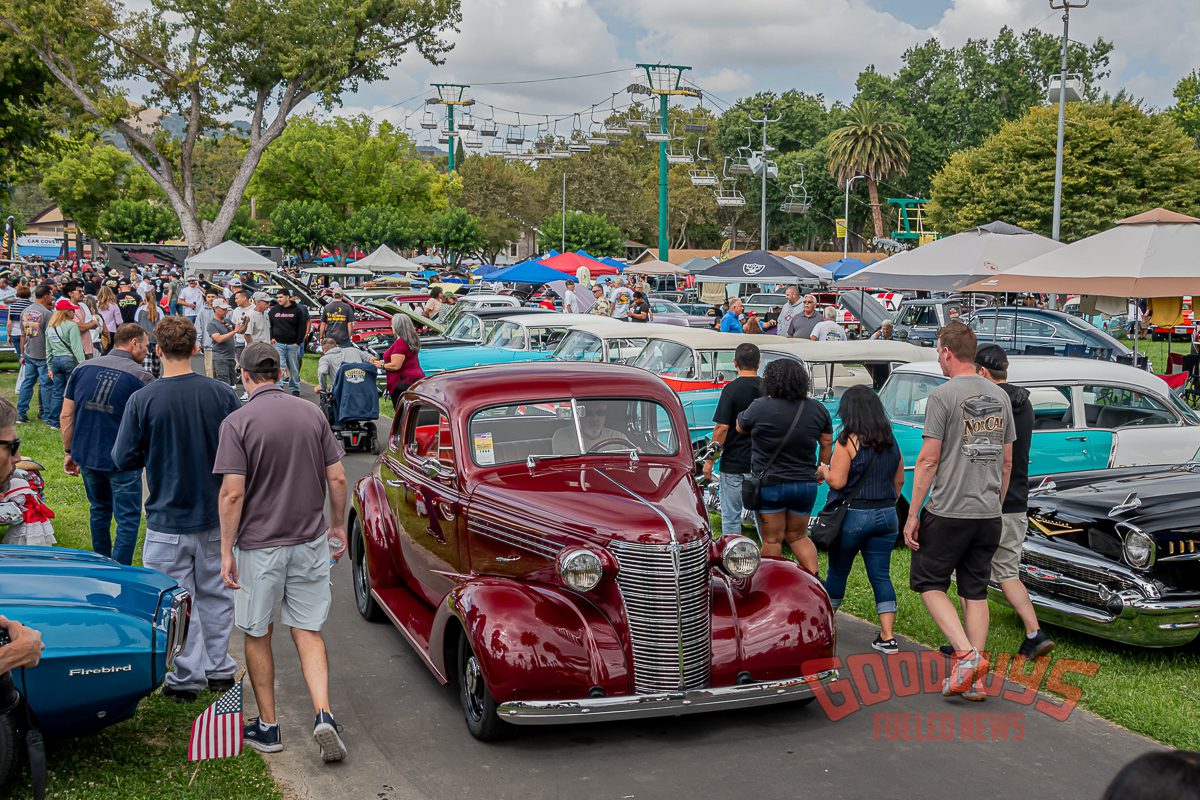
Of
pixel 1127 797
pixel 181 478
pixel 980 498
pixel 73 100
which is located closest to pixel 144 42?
pixel 73 100

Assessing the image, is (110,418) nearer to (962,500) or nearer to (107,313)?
(962,500)

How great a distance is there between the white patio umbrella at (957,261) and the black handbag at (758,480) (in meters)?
10.9

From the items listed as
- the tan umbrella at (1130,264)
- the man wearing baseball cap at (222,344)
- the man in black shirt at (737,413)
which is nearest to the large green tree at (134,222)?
the man wearing baseball cap at (222,344)

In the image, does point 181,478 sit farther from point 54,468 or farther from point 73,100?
point 73,100

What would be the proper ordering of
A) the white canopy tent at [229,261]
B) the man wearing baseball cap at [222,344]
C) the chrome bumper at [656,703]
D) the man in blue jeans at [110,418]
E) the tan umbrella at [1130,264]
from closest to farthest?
the chrome bumper at [656,703]
the man in blue jeans at [110,418]
the tan umbrella at [1130,264]
the man wearing baseball cap at [222,344]
the white canopy tent at [229,261]

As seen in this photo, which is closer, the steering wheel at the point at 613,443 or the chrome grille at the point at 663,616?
the chrome grille at the point at 663,616

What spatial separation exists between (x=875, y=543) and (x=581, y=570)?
253cm

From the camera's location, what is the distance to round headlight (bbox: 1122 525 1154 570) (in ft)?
22.5

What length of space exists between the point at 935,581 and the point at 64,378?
A: 12760mm

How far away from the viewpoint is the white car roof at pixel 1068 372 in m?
10.2

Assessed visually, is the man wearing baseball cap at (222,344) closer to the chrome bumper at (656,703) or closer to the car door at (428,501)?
the car door at (428,501)

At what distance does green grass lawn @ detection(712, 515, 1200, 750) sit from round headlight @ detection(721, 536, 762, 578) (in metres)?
2.24

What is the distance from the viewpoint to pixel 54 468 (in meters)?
13.3

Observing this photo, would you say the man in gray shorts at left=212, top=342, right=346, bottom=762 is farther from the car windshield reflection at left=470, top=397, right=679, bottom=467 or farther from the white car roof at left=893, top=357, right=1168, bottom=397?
the white car roof at left=893, top=357, right=1168, bottom=397
